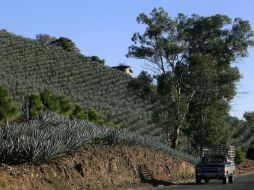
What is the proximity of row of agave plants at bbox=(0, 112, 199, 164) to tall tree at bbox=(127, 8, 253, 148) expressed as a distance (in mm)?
9636

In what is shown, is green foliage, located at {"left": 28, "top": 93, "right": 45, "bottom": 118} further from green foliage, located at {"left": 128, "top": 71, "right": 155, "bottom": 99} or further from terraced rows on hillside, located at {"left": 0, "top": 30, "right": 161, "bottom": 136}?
terraced rows on hillside, located at {"left": 0, "top": 30, "right": 161, "bottom": 136}

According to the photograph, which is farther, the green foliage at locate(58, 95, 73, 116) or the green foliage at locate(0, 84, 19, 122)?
the green foliage at locate(58, 95, 73, 116)

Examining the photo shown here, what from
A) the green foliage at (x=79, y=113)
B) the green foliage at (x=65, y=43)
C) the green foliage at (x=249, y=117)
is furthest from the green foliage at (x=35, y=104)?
the green foliage at (x=65, y=43)

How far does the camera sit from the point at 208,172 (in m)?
32.3

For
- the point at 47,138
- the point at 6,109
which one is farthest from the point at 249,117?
the point at 47,138

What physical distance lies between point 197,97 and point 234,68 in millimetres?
3655

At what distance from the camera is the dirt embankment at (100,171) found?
67.6ft

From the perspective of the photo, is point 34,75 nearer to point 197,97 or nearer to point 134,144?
point 197,97

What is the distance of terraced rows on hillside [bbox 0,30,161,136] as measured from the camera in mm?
61281

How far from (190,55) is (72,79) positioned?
39632 mm

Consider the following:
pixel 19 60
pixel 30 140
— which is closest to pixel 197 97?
pixel 30 140

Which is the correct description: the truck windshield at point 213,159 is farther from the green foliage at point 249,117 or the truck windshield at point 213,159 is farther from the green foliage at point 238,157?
the green foliage at point 249,117

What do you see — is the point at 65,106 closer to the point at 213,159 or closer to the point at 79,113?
the point at 79,113

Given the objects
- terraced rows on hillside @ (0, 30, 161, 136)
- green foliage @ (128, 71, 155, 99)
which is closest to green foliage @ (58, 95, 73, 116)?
green foliage @ (128, 71, 155, 99)
